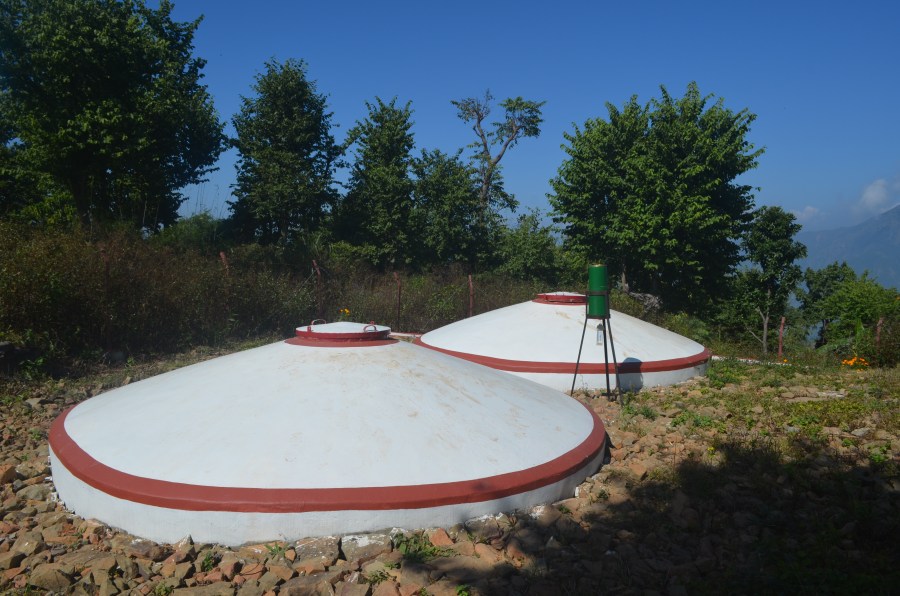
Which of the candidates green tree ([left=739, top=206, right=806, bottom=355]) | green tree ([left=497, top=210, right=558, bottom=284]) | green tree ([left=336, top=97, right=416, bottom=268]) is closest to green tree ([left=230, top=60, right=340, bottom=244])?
green tree ([left=336, top=97, right=416, bottom=268])

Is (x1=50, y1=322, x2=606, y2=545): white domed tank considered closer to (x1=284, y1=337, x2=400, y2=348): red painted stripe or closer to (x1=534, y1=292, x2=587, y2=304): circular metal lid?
(x1=284, y1=337, x2=400, y2=348): red painted stripe

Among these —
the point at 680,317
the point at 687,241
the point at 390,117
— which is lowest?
the point at 680,317

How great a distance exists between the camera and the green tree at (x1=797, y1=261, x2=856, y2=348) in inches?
1168

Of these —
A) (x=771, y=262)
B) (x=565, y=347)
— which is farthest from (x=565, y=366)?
(x=771, y=262)

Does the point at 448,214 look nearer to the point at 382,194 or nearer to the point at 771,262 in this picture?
the point at 382,194

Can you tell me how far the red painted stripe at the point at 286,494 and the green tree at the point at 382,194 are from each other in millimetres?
18856

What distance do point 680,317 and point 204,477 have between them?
552 inches

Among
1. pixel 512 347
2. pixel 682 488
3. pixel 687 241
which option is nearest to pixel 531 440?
pixel 682 488

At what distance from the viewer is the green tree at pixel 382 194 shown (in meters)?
22.5

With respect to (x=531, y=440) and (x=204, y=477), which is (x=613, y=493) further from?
(x=204, y=477)

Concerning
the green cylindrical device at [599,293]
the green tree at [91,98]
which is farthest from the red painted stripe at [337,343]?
the green tree at [91,98]

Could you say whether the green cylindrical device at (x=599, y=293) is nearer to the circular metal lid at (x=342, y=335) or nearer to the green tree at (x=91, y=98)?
the circular metal lid at (x=342, y=335)

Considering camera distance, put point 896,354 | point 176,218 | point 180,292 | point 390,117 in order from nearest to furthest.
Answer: point 180,292 < point 896,354 < point 176,218 < point 390,117

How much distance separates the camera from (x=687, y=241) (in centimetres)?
1944
